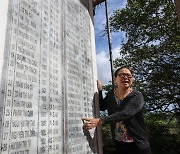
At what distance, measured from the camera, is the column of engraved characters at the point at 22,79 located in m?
1.18

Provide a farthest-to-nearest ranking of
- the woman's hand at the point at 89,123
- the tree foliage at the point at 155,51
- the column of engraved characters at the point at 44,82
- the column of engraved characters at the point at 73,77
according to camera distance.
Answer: the tree foliage at the point at 155,51 → the woman's hand at the point at 89,123 → the column of engraved characters at the point at 73,77 → the column of engraved characters at the point at 44,82

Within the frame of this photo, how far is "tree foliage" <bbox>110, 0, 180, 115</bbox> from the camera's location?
6.94 m

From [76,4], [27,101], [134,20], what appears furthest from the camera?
[134,20]

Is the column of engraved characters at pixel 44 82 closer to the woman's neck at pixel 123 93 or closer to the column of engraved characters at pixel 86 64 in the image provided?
the column of engraved characters at pixel 86 64

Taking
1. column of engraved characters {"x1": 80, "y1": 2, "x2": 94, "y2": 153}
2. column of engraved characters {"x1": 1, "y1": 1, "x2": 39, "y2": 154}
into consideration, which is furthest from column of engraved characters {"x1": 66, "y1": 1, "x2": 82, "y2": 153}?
column of engraved characters {"x1": 1, "y1": 1, "x2": 39, "y2": 154}

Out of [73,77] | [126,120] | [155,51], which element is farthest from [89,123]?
[155,51]

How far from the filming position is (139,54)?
732 centimetres

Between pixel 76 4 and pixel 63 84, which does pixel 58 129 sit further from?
pixel 76 4

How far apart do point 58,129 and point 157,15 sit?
7.61m

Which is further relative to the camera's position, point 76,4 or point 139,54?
point 139,54

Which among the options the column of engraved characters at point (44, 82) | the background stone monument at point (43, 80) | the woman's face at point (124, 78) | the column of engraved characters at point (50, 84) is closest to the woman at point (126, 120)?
the woman's face at point (124, 78)

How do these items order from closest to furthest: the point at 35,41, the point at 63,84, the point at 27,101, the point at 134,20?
the point at 27,101, the point at 35,41, the point at 63,84, the point at 134,20

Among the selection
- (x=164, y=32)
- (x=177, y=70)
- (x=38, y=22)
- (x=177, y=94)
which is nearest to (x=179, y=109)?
(x=177, y=94)

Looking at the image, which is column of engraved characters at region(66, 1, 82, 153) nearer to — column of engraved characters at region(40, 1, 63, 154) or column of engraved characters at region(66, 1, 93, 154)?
column of engraved characters at region(66, 1, 93, 154)
